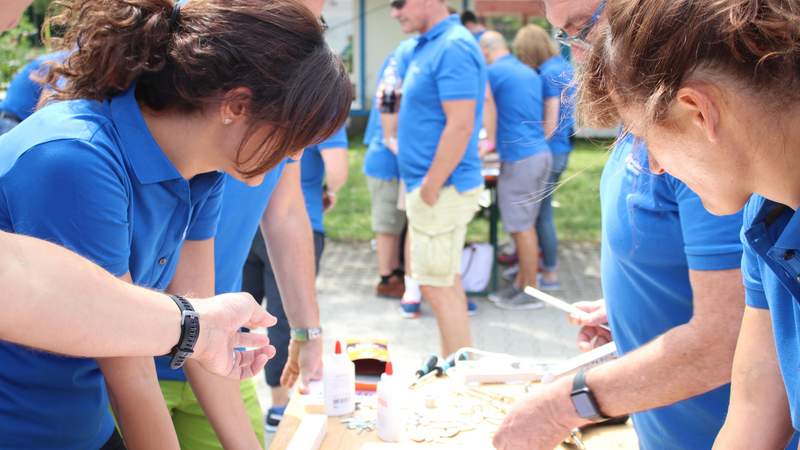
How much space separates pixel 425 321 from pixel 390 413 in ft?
12.0

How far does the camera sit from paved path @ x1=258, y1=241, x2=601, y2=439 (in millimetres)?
5129

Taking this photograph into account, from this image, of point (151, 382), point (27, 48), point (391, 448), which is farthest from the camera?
point (27, 48)

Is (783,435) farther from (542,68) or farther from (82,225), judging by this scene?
(542,68)

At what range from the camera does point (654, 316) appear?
68.4 inches

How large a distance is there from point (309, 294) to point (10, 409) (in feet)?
3.74

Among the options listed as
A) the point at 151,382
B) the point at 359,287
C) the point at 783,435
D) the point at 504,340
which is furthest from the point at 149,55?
the point at 359,287

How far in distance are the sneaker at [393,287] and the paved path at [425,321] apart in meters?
0.09

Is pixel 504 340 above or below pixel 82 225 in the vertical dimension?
below

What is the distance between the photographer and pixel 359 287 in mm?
6477

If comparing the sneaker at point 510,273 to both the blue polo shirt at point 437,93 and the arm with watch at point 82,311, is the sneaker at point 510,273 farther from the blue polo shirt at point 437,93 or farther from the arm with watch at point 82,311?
the arm with watch at point 82,311

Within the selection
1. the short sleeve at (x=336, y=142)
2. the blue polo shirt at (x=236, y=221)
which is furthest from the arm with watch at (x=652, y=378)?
the short sleeve at (x=336, y=142)

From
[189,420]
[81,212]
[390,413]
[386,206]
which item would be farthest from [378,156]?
Answer: [81,212]

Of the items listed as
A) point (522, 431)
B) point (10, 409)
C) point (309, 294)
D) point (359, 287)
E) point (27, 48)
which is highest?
A: point (10, 409)

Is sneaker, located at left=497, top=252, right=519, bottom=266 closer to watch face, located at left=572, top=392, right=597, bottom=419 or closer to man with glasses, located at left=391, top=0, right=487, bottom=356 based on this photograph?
man with glasses, located at left=391, top=0, right=487, bottom=356
